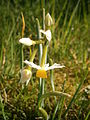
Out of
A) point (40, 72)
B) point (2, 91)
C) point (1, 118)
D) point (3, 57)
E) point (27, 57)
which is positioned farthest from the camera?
point (27, 57)

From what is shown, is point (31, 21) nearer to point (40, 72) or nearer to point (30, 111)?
point (30, 111)

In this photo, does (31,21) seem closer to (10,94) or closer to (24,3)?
(24,3)

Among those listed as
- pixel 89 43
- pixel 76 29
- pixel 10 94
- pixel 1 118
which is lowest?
pixel 1 118

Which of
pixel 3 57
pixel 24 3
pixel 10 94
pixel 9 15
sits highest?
pixel 24 3

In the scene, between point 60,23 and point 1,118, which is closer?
point 1,118

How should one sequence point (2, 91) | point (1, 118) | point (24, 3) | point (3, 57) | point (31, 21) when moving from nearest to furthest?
1. point (1, 118)
2. point (2, 91)
3. point (3, 57)
4. point (31, 21)
5. point (24, 3)

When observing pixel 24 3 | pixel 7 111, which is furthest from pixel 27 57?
pixel 24 3

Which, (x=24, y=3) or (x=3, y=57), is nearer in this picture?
(x=3, y=57)

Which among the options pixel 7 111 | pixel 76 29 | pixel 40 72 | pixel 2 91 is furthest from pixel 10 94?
pixel 76 29

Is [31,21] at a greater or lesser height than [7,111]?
greater
